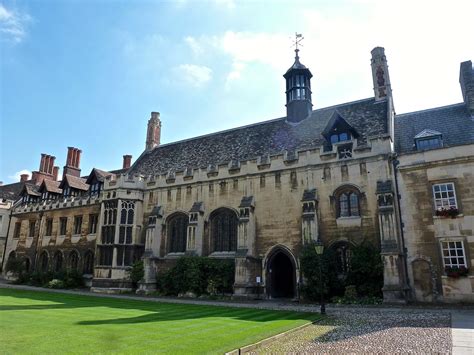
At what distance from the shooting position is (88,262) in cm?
2797

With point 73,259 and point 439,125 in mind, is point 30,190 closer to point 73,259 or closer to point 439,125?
point 73,259

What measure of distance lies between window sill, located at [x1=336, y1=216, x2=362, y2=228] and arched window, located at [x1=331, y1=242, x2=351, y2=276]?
3.21 ft

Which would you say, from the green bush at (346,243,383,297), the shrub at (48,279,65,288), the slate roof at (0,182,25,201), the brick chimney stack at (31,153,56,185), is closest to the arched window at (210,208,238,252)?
the green bush at (346,243,383,297)

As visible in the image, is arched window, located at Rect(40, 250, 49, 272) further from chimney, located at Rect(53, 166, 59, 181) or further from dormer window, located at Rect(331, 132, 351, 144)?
dormer window, located at Rect(331, 132, 351, 144)

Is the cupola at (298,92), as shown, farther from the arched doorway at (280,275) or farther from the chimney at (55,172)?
the chimney at (55,172)

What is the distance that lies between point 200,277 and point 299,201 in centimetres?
761

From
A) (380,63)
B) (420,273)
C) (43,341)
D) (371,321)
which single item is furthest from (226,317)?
(380,63)

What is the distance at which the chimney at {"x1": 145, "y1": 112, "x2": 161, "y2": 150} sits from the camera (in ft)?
111

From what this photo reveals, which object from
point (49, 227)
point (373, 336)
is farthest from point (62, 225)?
point (373, 336)

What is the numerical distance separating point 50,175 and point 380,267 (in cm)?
3864

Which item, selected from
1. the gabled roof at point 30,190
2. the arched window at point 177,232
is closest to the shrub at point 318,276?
the arched window at point 177,232

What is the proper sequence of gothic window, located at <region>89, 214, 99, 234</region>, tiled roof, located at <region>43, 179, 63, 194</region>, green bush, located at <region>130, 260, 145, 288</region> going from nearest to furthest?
green bush, located at <region>130, 260, 145, 288</region>
gothic window, located at <region>89, 214, 99, 234</region>
tiled roof, located at <region>43, 179, 63, 194</region>

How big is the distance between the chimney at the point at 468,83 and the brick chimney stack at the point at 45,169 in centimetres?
4167

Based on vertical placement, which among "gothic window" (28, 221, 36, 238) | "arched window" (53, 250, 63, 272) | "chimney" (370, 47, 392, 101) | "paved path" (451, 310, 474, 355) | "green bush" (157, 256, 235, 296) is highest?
"chimney" (370, 47, 392, 101)
